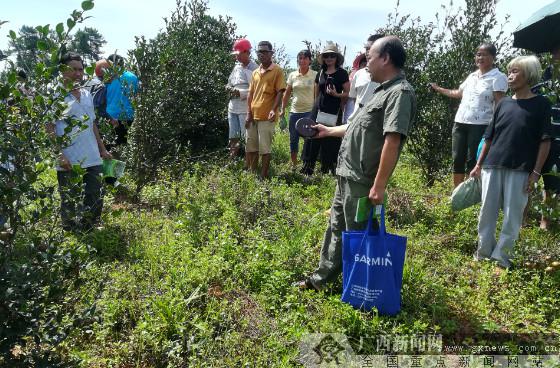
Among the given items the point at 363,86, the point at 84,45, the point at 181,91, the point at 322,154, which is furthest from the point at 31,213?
the point at 322,154

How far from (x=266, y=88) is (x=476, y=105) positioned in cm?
263

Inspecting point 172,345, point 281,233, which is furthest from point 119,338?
point 281,233

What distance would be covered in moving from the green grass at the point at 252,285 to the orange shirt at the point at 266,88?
4.28ft

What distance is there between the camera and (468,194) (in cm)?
425

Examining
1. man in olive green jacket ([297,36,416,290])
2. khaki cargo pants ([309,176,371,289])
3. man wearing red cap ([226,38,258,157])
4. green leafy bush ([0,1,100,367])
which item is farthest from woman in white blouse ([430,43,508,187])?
green leafy bush ([0,1,100,367])

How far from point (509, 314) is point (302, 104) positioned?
4.22 meters

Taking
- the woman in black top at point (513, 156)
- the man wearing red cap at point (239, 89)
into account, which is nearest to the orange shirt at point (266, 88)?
the man wearing red cap at point (239, 89)

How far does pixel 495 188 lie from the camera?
12.9 feet

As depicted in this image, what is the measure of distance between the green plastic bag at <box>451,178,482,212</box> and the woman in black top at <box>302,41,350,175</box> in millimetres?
1966

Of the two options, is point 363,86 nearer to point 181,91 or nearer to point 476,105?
point 476,105

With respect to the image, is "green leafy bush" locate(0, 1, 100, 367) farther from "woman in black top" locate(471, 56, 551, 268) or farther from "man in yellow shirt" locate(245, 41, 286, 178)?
"man in yellow shirt" locate(245, 41, 286, 178)

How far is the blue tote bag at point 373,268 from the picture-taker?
2840 mm

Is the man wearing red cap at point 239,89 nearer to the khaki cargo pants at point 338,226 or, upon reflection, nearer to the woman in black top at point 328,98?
the woman in black top at point 328,98

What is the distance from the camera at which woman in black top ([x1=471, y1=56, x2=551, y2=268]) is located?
3.69 meters
